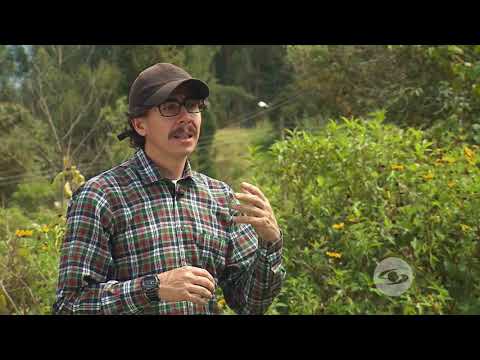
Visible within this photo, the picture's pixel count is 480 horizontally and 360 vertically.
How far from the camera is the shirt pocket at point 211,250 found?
1.47 meters

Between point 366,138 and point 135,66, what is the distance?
4671 millimetres

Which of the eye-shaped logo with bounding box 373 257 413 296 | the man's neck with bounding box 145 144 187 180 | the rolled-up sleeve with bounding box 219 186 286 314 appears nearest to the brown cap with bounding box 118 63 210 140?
the man's neck with bounding box 145 144 187 180

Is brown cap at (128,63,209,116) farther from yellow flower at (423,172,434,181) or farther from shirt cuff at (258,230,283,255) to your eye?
yellow flower at (423,172,434,181)

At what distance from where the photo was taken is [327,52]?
288 inches

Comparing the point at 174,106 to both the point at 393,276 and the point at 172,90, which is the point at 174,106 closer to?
the point at 172,90

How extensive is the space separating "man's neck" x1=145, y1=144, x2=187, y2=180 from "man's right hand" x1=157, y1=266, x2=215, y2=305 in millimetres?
277

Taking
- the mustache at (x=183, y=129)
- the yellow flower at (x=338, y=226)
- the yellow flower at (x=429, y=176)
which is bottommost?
the yellow flower at (x=338, y=226)

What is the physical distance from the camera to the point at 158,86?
1.41m

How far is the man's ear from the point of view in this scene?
1.48 m

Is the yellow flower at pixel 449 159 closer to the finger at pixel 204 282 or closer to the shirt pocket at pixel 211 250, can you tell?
the shirt pocket at pixel 211 250

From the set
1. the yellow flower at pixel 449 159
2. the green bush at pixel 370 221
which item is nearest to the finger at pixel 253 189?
the green bush at pixel 370 221

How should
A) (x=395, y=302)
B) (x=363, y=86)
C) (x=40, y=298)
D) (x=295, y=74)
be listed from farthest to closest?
(x=295, y=74) → (x=363, y=86) → (x=40, y=298) → (x=395, y=302)

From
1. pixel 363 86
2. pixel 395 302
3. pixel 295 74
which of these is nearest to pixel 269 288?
pixel 395 302
